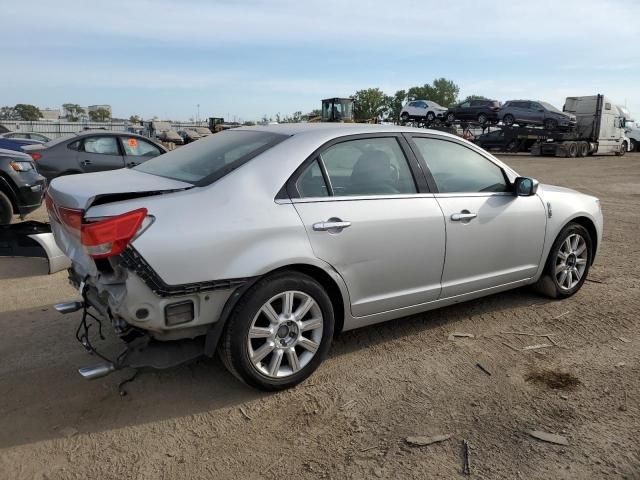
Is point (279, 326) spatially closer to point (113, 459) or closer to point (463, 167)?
point (113, 459)

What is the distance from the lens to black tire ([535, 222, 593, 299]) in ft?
15.5

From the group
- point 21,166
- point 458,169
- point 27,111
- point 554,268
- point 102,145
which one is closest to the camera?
point 458,169

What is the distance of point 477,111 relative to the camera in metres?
32.3

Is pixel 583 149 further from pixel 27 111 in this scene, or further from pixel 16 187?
pixel 27 111

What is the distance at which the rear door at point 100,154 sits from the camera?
10.2m

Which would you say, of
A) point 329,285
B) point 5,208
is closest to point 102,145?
point 5,208

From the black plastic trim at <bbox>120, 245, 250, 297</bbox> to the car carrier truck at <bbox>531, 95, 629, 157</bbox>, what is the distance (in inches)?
1216

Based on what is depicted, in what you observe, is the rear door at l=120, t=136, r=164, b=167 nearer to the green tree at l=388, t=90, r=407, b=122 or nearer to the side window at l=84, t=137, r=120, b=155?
Result: the side window at l=84, t=137, r=120, b=155

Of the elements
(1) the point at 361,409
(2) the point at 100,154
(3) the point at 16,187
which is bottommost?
(1) the point at 361,409

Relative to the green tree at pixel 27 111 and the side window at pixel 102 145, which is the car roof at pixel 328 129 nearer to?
the side window at pixel 102 145

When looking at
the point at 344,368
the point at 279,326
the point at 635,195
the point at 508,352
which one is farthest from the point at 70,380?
the point at 635,195

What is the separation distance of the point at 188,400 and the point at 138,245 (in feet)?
3.48

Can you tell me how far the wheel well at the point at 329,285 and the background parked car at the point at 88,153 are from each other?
7.85 metres

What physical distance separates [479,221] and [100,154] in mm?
8512
